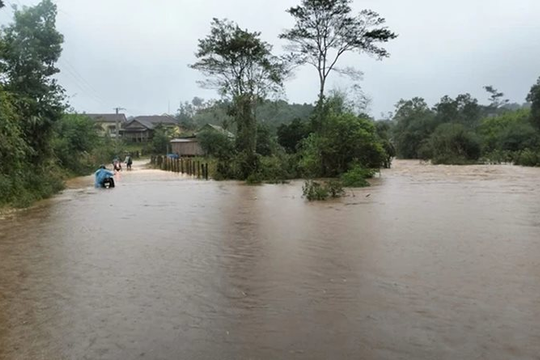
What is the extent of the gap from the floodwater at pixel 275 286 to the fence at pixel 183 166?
19.1 m

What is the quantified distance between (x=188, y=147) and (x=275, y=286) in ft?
166

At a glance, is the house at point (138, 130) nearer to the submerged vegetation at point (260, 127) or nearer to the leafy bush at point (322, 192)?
the submerged vegetation at point (260, 127)

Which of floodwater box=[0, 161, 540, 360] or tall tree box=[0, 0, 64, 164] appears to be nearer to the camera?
floodwater box=[0, 161, 540, 360]

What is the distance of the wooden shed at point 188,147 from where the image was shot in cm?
5378

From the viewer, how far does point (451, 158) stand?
43781 millimetres

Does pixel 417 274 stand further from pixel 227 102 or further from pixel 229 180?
pixel 227 102

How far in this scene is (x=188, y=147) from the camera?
56031 millimetres

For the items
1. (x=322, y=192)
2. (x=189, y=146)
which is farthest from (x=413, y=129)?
(x=322, y=192)

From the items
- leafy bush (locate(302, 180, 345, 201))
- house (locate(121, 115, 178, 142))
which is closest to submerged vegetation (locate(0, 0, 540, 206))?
leafy bush (locate(302, 180, 345, 201))

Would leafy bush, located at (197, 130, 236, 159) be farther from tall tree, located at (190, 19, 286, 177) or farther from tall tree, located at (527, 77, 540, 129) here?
tall tree, located at (527, 77, 540, 129)

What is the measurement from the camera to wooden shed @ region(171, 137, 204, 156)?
176 feet

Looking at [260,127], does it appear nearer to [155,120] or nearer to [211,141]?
[211,141]

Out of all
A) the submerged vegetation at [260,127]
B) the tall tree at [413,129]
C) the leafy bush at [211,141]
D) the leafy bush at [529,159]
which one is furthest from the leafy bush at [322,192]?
the tall tree at [413,129]

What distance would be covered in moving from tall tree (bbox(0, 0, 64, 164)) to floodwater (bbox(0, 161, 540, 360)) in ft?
29.9
